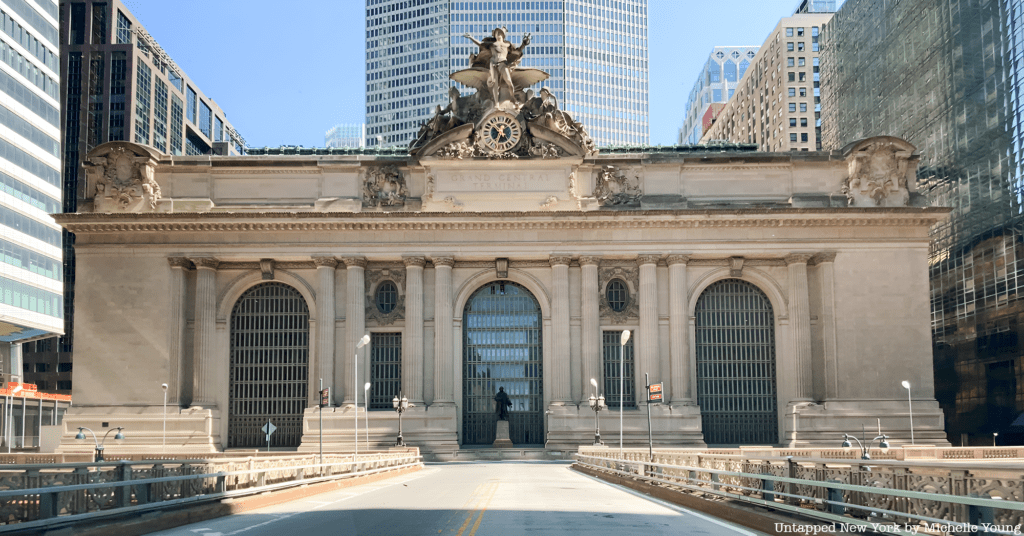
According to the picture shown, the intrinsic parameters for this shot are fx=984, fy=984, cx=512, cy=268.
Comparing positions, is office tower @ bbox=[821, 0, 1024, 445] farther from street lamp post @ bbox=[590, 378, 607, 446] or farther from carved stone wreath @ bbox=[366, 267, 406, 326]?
carved stone wreath @ bbox=[366, 267, 406, 326]

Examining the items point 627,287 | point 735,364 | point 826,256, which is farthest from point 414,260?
point 826,256

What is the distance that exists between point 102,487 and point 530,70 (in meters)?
47.5

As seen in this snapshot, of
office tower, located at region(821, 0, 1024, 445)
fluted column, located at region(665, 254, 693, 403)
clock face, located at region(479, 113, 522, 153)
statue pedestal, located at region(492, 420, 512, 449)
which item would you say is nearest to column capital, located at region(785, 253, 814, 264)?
fluted column, located at region(665, 254, 693, 403)

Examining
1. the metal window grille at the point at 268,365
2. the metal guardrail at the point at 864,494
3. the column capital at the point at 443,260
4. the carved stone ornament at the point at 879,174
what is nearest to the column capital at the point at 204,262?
the metal window grille at the point at 268,365

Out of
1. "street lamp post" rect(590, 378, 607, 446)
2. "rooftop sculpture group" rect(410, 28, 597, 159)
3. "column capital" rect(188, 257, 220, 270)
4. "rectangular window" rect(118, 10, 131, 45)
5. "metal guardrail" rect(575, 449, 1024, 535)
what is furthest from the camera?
"rectangular window" rect(118, 10, 131, 45)

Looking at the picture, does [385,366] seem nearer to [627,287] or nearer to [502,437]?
[502,437]

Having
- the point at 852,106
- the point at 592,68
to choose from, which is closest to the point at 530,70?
the point at 852,106

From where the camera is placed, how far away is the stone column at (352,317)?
5712cm

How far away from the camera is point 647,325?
5750cm

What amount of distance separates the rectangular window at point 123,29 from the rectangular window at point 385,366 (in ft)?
270

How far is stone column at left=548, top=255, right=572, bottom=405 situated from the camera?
5700cm

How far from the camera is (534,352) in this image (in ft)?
196

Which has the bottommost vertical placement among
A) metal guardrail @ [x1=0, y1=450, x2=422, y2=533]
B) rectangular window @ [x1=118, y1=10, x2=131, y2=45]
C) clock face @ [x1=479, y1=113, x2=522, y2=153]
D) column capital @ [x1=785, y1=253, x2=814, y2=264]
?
metal guardrail @ [x1=0, y1=450, x2=422, y2=533]

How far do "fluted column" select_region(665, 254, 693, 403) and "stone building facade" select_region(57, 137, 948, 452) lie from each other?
5.1 inches
